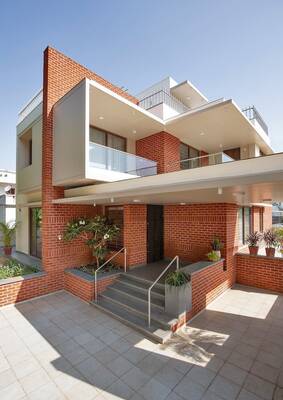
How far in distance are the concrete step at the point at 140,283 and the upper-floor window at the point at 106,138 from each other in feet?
18.5

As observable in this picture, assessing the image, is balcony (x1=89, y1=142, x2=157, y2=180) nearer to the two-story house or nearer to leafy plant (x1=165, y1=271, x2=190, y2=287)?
the two-story house

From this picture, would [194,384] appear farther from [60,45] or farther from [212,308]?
[60,45]

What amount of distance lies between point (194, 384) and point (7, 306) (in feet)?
19.2

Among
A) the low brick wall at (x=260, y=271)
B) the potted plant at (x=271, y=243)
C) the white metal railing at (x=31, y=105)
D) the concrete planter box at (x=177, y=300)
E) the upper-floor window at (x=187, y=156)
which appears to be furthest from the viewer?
the upper-floor window at (x=187, y=156)

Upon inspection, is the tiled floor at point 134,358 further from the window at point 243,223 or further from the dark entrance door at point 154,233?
the window at point 243,223

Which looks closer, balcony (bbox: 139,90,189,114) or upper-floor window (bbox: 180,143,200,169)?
balcony (bbox: 139,90,189,114)

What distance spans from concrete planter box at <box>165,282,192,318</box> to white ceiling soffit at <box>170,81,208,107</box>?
1285 cm

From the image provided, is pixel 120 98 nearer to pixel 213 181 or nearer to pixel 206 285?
pixel 213 181

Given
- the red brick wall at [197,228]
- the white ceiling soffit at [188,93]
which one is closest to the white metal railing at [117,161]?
the red brick wall at [197,228]

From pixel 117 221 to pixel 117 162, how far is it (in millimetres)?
2593

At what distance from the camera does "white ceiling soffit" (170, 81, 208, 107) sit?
530 inches

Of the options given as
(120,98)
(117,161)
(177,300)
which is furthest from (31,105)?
(177,300)

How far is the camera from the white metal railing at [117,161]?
688cm

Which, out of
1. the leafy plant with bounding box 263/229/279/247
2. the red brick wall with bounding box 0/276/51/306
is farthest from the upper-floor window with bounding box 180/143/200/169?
the red brick wall with bounding box 0/276/51/306
